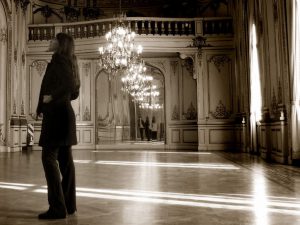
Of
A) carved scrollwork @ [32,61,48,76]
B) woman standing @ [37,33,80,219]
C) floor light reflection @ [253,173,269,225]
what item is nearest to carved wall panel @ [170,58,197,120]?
carved scrollwork @ [32,61,48,76]

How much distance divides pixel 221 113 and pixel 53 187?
9.32 m

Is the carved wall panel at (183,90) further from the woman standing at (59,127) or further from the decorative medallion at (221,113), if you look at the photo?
the woman standing at (59,127)

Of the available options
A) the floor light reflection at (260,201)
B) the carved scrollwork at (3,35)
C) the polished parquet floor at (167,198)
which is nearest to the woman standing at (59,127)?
the polished parquet floor at (167,198)

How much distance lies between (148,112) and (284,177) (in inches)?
483

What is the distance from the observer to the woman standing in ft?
8.54

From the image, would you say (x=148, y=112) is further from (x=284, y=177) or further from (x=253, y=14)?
(x=284, y=177)

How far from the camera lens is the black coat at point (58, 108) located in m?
2.62

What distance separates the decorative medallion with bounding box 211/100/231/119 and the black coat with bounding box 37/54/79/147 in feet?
29.8

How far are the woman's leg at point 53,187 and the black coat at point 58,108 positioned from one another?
0.28 ft

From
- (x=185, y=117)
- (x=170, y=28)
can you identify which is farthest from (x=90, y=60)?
(x=185, y=117)

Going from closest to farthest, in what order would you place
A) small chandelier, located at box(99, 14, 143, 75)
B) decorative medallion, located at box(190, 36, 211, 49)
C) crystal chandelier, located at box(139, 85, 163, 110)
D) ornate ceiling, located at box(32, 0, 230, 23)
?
small chandelier, located at box(99, 14, 143, 75) → decorative medallion, located at box(190, 36, 211, 49) → ornate ceiling, located at box(32, 0, 230, 23) → crystal chandelier, located at box(139, 85, 163, 110)

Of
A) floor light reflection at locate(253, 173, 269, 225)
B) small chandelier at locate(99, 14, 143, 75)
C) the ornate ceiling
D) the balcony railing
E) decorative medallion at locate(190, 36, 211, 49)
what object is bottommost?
floor light reflection at locate(253, 173, 269, 225)

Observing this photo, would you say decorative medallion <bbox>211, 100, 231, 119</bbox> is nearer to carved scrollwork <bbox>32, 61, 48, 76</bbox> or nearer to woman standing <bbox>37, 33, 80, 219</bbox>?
carved scrollwork <bbox>32, 61, 48, 76</bbox>

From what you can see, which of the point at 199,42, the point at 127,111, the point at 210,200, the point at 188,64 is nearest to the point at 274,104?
the point at 210,200
